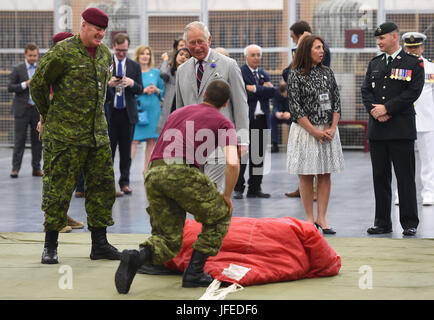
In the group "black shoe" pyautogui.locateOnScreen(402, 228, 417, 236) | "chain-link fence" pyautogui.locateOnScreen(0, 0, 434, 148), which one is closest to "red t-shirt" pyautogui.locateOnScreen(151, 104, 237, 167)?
"black shoe" pyautogui.locateOnScreen(402, 228, 417, 236)

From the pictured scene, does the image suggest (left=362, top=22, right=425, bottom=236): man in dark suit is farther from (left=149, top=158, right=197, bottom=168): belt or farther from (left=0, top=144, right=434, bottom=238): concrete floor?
(left=149, top=158, right=197, bottom=168): belt

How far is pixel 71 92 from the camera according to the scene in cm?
515

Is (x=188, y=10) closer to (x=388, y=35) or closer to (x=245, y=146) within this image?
(x=388, y=35)

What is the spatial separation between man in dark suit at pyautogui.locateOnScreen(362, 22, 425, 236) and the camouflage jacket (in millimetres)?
2488

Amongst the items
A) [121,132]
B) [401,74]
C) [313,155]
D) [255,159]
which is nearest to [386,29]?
[401,74]

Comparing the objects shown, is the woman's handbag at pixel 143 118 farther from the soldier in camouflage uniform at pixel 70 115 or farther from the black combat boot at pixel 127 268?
the black combat boot at pixel 127 268

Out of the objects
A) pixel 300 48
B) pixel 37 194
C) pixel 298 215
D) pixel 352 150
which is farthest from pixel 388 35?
pixel 352 150

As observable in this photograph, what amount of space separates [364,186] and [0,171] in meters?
5.46

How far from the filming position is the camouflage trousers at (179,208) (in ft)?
14.1

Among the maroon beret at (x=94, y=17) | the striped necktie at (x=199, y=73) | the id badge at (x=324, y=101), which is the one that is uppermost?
the maroon beret at (x=94, y=17)

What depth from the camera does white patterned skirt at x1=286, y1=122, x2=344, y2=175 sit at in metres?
6.31

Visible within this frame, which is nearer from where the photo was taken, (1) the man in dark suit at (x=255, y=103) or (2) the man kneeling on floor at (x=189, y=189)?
(2) the man kneeling on floor at (x=189, y=189)

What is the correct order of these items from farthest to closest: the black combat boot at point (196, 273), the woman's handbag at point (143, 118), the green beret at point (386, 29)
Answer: the woman's handbag at point (143, 118) < the green beret at point (386, 29) < the black combat boot at point (196, 273)

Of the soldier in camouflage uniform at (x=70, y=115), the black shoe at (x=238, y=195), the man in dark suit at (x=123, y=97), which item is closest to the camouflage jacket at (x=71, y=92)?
the soldier in camouflage uniform at (x=70, y=115)
